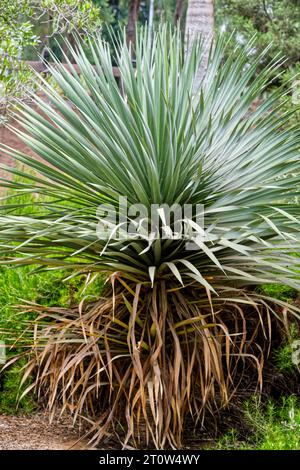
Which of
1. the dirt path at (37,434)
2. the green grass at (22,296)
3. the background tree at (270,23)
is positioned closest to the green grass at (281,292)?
the green grass at (22,296)

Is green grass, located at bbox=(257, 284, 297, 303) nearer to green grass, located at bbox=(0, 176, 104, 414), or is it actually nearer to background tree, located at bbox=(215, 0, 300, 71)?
green grass, located at bbox=(0, 176, 104, 414)

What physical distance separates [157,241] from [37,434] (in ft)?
5.19

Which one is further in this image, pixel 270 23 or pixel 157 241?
pixel 270 23

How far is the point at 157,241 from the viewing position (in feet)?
15.1

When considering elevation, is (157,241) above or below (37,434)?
above

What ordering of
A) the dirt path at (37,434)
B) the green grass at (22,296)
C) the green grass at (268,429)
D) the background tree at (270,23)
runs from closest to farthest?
1. the green grass at (268,429)
2. the dirt path at (37,434)
3. the green grass at (22,296)
4. the background tree at (270,23)

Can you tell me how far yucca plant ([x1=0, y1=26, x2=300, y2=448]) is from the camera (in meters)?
4.57

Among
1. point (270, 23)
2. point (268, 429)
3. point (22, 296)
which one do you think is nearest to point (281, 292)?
point (268, 429)

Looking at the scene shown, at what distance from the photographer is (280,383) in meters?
→ 5.44

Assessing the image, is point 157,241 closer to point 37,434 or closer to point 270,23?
point 37,434

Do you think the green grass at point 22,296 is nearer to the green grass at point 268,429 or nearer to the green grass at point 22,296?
the green grass at point 22,296

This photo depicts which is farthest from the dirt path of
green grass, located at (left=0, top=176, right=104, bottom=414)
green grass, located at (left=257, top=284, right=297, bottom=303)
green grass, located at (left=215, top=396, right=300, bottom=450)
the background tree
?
the background tree

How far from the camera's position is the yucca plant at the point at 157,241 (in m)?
4.57

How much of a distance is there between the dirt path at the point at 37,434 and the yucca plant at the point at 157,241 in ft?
0.60
